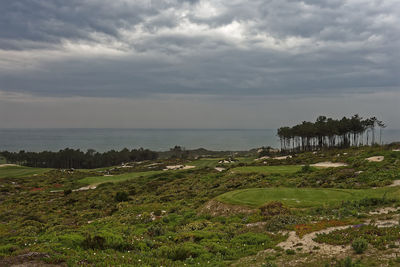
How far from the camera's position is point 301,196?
2075cm

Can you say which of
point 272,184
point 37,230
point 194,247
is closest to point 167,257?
point 194,247

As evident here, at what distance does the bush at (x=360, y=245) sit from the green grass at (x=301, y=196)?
913cm

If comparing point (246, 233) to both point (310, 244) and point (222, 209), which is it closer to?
point (310, 244)

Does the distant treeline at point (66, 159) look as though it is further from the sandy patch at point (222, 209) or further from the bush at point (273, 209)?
the bush at point (273, 209)

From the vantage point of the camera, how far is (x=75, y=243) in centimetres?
1138

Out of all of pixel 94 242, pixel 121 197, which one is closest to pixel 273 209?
pixel 94 242

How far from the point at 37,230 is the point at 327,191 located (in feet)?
80.1

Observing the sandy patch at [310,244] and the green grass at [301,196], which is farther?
the green grass at [301,196]

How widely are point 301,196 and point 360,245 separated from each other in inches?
457

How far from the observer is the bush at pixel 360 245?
932 cm

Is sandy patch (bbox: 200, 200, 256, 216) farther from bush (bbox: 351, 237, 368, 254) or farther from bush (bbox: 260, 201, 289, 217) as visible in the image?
bush (bbox: 351, 237, 368, 254)

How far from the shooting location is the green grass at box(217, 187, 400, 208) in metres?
18.9

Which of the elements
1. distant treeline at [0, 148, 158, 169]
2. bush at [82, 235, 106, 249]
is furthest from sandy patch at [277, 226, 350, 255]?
distant treeline at [0, 148, 158, 169]

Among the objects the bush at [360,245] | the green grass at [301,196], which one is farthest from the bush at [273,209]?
the bush at [360,245]
